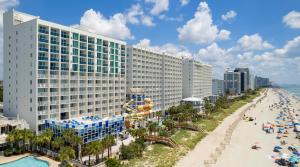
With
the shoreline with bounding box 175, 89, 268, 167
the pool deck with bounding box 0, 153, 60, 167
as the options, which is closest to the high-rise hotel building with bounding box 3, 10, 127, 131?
the pool deck with bounding box 0, 153, 60, 167

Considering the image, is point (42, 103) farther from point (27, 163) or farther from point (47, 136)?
point (27, 163)

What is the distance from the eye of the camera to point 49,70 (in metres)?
72.0

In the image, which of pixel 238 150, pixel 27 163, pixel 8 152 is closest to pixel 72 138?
pixel 27 163

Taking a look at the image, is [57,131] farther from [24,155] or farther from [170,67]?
[170,67]

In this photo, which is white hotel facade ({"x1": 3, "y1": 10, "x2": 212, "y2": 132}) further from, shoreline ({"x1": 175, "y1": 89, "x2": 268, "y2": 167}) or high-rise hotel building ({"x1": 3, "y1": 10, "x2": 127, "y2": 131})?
shoreline ({"x1": 175, "y1": 89, "x2": 268, "y2": 167})

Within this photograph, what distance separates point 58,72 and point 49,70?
3.47 meters

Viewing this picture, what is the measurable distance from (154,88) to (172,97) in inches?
813

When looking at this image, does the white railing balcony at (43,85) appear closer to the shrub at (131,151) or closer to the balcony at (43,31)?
the balcony at (43,31)

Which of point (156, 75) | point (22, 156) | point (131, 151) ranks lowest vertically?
point (22, 156)

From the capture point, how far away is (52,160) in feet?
193

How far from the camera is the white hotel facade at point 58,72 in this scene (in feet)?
229

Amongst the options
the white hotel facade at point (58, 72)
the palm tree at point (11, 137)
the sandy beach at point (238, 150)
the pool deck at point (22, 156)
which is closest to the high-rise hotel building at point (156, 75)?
the white hotel facade at point (58, 72)

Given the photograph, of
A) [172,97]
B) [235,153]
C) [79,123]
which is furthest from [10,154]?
[172,97]

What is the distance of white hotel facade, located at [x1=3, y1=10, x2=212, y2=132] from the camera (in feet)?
229
